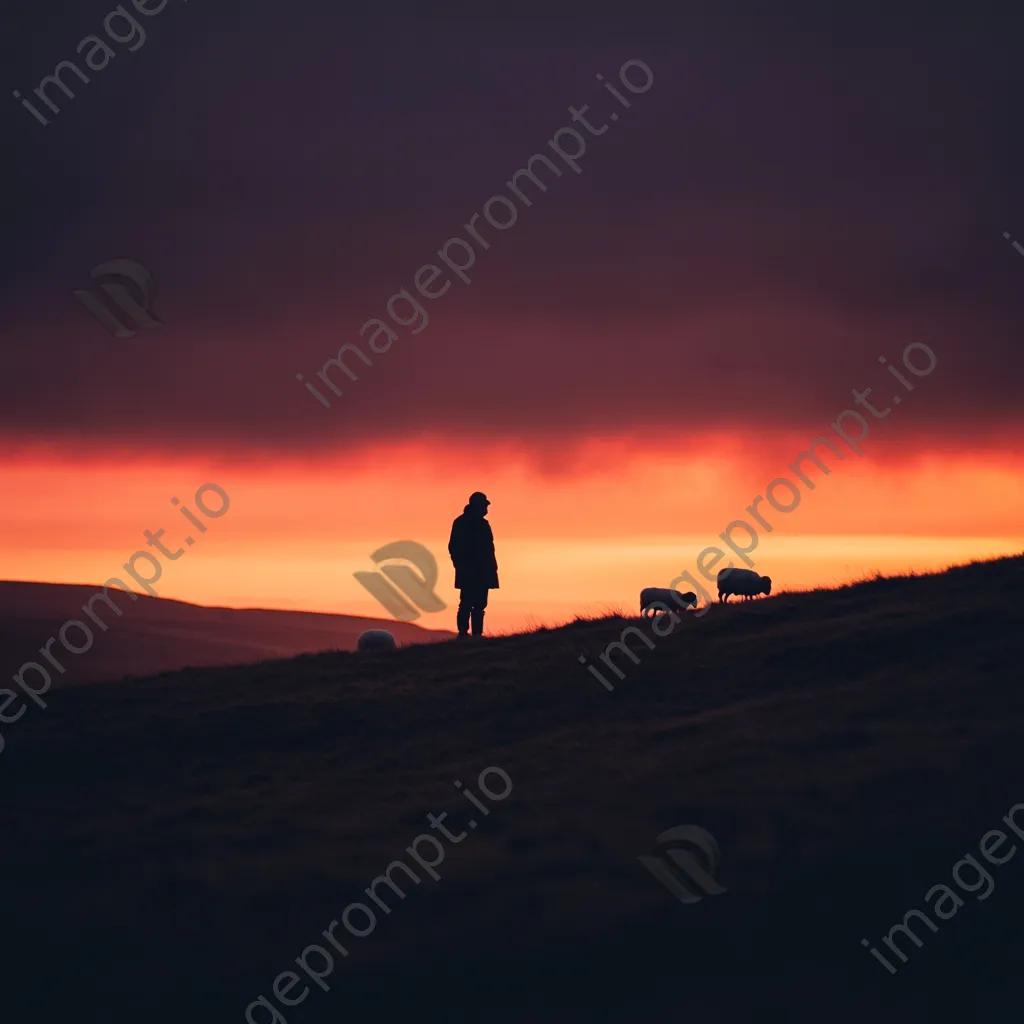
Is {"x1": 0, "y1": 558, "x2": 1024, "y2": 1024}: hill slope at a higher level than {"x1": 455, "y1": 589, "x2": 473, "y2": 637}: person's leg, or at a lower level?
lower

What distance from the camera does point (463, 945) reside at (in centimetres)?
1327

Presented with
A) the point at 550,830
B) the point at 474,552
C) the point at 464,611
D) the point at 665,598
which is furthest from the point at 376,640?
the point at 550,830

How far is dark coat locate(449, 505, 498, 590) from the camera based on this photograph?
28766 mm

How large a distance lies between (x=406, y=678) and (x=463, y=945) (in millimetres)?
12145

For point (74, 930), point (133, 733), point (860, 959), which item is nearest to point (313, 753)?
point (133, 733)

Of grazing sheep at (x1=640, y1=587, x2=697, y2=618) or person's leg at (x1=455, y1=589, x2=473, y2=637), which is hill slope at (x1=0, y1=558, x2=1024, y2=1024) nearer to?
person's leg at (x1=455, y1=589, x2=473, y2=637)

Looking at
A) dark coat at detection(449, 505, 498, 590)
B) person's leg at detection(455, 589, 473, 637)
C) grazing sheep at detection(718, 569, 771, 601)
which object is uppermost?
grazing sheep at detection(718, 569, 771, 601)

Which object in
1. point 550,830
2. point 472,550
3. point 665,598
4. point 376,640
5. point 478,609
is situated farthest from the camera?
point 665,598

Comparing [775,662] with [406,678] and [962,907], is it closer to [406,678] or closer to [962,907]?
[406,678]

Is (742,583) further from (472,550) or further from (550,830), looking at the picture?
(550,830)

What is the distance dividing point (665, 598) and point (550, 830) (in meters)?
19.3

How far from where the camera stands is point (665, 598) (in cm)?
3472

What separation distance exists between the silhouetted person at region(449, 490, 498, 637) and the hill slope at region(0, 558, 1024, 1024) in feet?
13.3

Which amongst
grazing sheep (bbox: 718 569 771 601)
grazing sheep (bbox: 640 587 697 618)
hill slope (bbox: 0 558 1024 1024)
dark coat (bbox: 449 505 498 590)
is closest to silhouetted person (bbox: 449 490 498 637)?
dark coat (bbox: 449 505 498 590)
